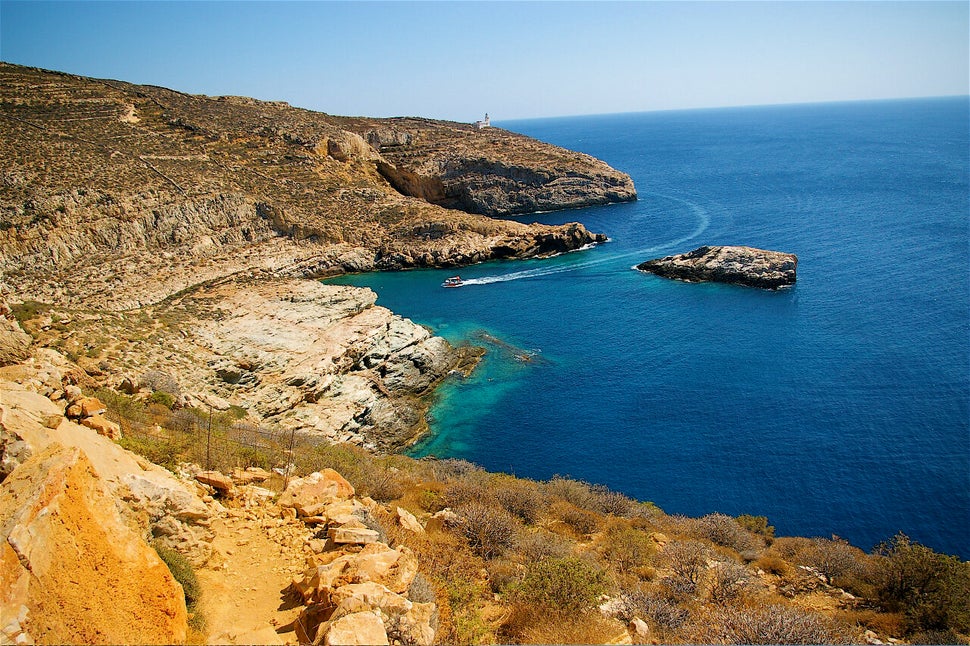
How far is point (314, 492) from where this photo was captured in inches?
393

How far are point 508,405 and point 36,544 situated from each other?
25704 mm

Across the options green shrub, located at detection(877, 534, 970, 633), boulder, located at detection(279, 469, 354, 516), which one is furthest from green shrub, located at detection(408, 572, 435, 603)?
green shrub, located at detection(877, 534, 970, 633)

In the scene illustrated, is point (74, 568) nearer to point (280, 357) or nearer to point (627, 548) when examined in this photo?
point (627, 548)

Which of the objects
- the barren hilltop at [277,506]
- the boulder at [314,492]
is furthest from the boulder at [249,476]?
the boulder at [314,492]

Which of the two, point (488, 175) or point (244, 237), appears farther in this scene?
point (488, 175)

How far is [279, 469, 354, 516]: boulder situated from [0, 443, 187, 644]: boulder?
3499 millimetres

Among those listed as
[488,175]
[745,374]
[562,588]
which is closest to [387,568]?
[562,588]

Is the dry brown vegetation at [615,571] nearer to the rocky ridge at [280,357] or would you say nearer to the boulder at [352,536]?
the boulder at [352,536]

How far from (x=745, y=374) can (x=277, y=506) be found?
29.1 metres

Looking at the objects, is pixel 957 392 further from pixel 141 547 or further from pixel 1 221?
pixel 1 221

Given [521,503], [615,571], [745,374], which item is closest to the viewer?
[615,571]

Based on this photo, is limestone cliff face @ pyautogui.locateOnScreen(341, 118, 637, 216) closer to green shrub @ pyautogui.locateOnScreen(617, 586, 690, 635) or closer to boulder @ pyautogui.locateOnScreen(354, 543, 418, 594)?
green shrub @ pyautogui.locateOnScreen(617, 586, 690, 635)

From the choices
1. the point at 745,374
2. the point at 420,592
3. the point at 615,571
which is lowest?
the point at 745,374

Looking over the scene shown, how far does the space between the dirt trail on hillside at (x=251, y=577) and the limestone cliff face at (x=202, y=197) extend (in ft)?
104
